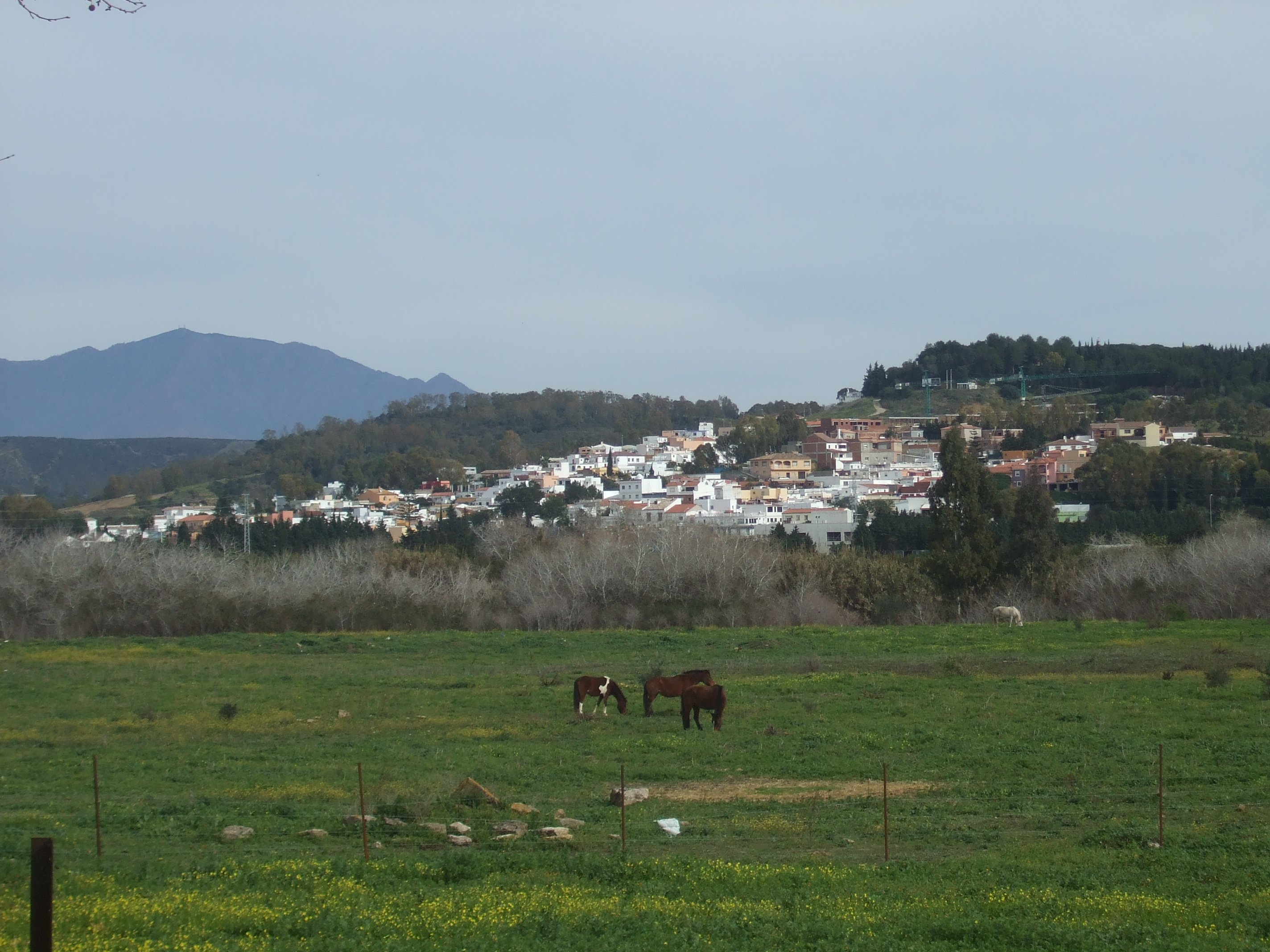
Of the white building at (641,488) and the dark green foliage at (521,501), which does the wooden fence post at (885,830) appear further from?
the white building at (641,488)

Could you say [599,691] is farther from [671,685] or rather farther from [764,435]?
[764,435]

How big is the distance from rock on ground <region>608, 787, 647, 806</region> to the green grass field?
0.25 m

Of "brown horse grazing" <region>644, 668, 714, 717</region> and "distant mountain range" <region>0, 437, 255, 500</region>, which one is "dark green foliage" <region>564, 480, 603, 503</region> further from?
"brown horse grazing" <region>644, 668, 714, 717</region>

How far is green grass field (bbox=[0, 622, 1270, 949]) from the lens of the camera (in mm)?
8547

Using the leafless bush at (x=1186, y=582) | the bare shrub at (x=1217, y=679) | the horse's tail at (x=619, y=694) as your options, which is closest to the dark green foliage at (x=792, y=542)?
the leafless bush at (x=1186, y=582)

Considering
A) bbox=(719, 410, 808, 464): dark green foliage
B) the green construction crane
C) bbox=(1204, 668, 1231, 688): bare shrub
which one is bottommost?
bbox=(1204, 668, 1231, 688): bare shrub

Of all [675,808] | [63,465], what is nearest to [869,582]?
[675,808]

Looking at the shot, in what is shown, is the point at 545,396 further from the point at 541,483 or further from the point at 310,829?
the point at 310,829

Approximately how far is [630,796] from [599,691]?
7.65m

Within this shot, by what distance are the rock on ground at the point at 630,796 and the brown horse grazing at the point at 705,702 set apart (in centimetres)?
516

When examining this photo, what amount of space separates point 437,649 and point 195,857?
25953mm

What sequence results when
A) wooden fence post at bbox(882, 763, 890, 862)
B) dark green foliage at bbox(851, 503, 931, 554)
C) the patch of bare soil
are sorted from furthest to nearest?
dark green foliage at bbox(851, 503, 931, 554) → the patch of bare soil → wooden fence post at bbox(882, 763, 890, 862)

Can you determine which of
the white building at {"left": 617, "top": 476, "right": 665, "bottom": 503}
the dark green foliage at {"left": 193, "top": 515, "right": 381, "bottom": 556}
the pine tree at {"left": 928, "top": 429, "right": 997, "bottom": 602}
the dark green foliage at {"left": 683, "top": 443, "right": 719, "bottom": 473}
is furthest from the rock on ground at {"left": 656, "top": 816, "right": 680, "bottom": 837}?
the dark green foliage at {"left": 683, "top": 443, "right": 719, "bottom": 473}

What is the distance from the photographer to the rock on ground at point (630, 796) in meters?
13.4
